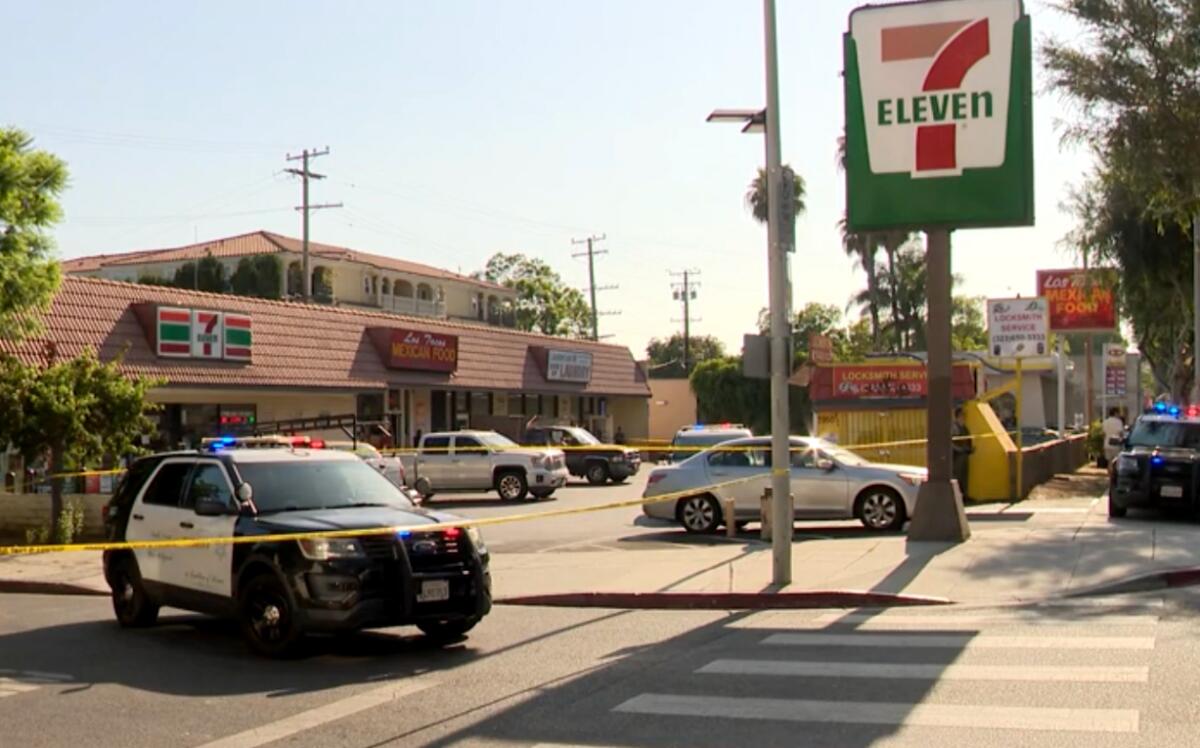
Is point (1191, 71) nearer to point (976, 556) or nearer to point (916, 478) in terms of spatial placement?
point (916, 478)

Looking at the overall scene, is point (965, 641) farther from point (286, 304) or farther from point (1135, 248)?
point (286, 304)

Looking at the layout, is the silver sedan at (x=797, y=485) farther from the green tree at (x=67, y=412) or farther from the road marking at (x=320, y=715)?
the road marking at (x=320, y=715)

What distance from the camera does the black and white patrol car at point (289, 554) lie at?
1024cm

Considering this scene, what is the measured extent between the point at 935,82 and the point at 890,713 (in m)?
10.8


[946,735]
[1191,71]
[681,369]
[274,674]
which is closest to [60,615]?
[274,674]

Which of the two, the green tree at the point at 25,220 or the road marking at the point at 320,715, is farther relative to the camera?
the green tree at the point at 25,220

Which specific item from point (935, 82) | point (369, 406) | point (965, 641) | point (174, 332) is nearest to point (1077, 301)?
point (369, 406)

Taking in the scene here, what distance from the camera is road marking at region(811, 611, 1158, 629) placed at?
Result: 436 inches

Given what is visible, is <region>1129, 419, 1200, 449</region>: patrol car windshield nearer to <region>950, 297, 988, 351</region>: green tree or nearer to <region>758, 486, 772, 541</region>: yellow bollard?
<region>758, 486, 772, 541</region>: yellow bollard

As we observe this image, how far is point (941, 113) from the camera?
55.1ft

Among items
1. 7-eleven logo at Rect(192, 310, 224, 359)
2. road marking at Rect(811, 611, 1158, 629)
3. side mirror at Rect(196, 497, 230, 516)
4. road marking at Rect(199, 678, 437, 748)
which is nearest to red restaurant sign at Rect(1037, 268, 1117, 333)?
7-eleven logo at Rect(192, 310, 224, 359)

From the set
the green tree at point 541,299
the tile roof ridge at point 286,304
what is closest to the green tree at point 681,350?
the green tree at point 541,299

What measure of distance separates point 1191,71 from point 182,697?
59.0 feet

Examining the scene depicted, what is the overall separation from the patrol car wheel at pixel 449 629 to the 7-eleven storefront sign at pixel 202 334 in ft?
68.2
